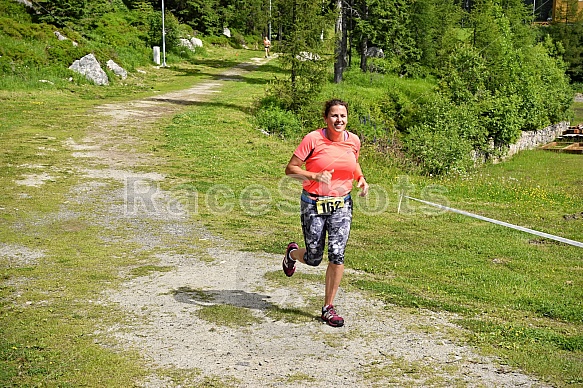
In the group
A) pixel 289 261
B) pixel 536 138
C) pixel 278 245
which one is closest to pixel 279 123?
pixel 278 245

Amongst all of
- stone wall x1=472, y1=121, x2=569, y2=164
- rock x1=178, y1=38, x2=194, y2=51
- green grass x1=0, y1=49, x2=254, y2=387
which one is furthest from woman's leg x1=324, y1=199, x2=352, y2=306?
rock x1=178, y1=38, x2=194, y2=51

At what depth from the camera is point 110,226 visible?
9297mm

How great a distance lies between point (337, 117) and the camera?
5.67 meters

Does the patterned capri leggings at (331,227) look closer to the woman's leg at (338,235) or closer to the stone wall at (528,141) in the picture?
the woman's leg at (338,235)

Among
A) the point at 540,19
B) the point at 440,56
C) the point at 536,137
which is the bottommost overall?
the point at 536,137

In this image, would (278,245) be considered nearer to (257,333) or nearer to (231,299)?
(231,299)

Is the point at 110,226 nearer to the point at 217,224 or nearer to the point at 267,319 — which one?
the point at 217,224

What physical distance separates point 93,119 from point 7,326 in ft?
41.8

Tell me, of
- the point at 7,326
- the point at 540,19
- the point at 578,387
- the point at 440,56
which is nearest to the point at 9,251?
the point at 7,326

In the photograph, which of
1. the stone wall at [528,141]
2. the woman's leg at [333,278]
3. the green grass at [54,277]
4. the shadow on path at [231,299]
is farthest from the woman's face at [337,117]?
the stone wall at [528,141]

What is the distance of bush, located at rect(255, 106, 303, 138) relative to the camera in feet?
64.3

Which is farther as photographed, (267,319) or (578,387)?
(267,319)

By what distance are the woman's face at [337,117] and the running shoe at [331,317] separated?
1578 mm

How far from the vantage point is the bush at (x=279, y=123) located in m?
19.6
